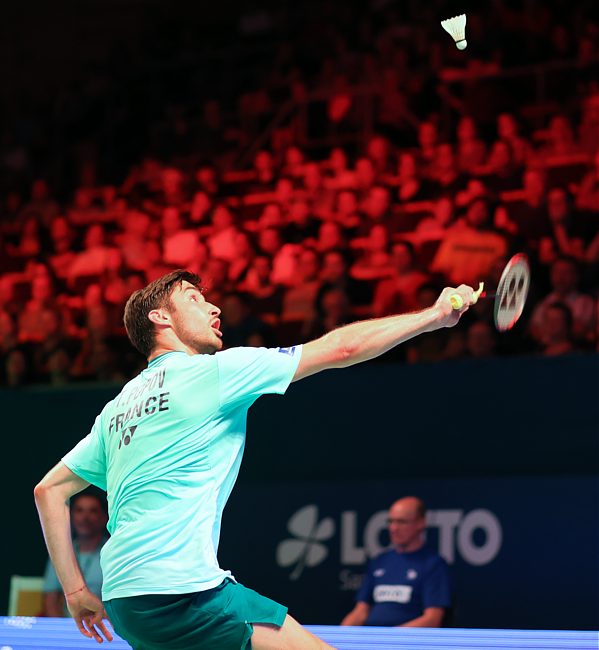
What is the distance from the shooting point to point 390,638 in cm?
392

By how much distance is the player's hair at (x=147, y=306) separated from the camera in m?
3.36

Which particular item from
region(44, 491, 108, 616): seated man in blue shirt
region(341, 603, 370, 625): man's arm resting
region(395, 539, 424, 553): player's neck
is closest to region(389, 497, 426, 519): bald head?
region(395, 539, 424, 553): player's neck

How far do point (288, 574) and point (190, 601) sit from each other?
14.9 feet

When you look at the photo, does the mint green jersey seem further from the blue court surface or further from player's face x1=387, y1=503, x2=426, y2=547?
player's face x1=387, y1=503, x2=426, y2=547

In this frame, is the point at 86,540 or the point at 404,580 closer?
the point at 404,580

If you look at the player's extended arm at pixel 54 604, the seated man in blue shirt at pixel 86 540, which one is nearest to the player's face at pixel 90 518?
the seated man in blue shirt at pixel 86 540

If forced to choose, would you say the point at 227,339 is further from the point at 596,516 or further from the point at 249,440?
the point at 596,516

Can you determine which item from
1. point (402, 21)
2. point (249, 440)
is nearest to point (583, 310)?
point (249, 440)

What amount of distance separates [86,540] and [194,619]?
14.8ft

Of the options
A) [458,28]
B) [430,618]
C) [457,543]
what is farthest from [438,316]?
[457,543]

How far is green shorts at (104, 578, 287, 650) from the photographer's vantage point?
116 inches

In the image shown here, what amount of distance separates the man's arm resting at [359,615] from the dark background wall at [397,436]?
0.77 metres

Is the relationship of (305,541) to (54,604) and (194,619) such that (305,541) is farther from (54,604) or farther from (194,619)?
(194,619)

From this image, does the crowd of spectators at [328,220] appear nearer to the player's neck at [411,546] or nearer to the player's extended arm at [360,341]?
the player's neck at [411,546]
